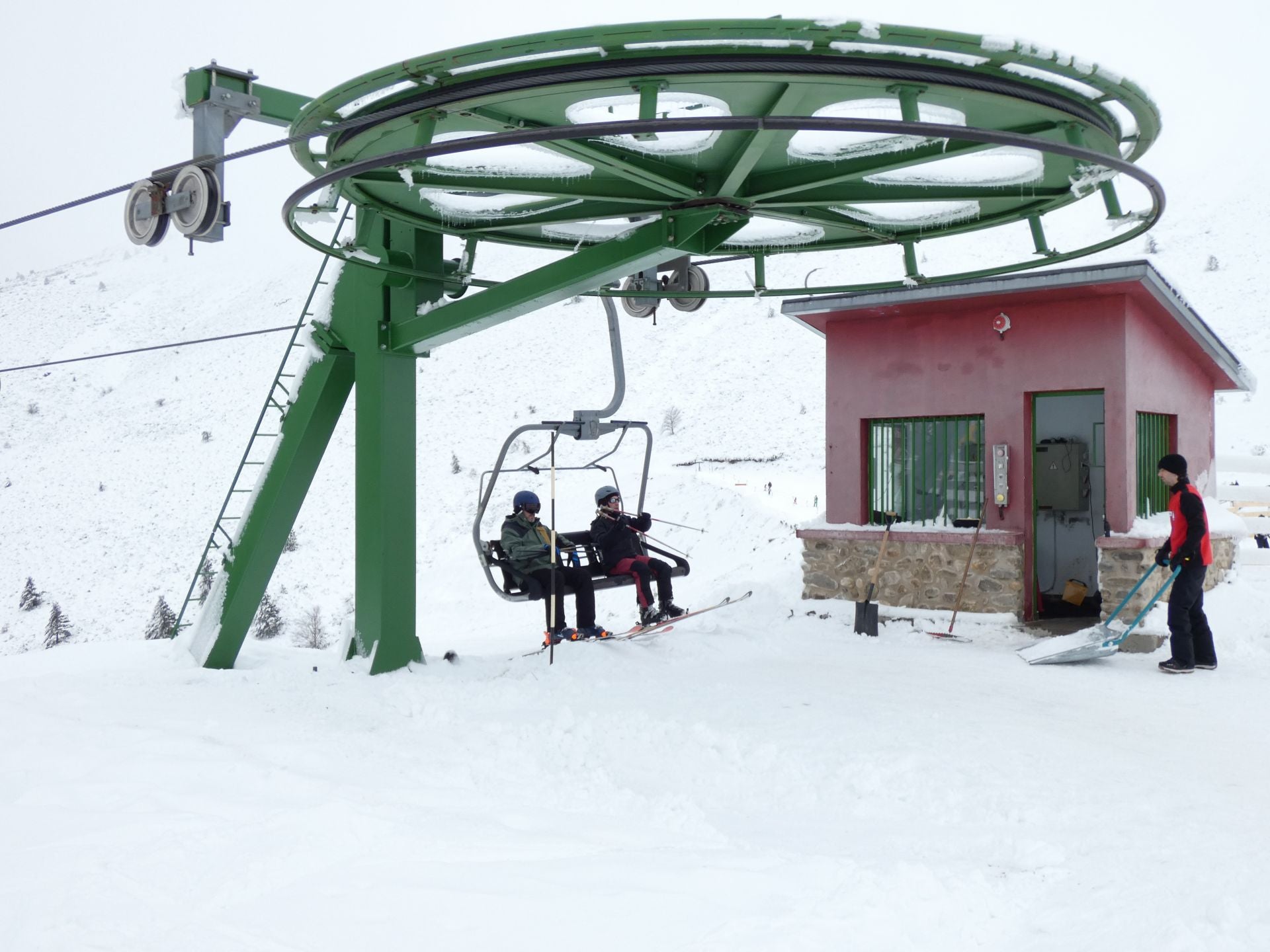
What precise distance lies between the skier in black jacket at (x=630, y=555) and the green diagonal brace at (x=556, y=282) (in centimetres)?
282

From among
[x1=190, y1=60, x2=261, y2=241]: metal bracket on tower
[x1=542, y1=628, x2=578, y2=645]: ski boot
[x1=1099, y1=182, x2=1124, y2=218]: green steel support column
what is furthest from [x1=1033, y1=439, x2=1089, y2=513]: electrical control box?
[x1=190, y1=60, x2=261, y2=241]: metal bracket on tower

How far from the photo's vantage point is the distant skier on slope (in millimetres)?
8969

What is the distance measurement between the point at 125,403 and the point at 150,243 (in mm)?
52571

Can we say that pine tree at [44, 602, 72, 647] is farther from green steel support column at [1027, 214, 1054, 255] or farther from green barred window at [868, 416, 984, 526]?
green steel support column at [1027, 214, 1054, 255]

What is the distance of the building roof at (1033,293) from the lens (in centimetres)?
1036

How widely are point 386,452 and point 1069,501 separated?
919cm

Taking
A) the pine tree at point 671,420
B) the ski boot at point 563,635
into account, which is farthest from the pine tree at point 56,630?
the pine tree at point 671,420

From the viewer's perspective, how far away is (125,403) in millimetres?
53469

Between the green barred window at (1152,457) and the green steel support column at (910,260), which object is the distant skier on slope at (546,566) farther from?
the green barred window at (1152,457)

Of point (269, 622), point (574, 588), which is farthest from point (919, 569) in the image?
point (269, 622)

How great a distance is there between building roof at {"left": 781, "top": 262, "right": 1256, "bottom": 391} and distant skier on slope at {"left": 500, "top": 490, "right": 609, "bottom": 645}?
397cm

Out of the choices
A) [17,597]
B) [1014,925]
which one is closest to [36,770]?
[1014,925]

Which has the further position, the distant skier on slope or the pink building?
the pink building

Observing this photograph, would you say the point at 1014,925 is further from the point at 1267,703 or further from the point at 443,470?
the point at 443,470
